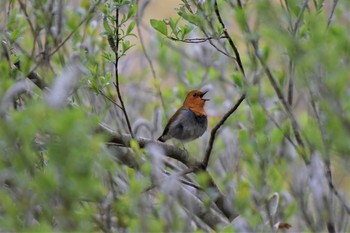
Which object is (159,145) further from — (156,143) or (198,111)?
(198,111)

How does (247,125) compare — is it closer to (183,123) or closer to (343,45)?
(183,123)

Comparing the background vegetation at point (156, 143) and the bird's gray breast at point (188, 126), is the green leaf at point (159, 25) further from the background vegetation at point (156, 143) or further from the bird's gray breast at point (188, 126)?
the bird's gray breast at point (188, 126)

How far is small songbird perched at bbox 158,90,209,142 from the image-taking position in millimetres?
5922

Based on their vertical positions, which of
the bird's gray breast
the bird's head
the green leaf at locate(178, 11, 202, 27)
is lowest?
the bird's gray breast

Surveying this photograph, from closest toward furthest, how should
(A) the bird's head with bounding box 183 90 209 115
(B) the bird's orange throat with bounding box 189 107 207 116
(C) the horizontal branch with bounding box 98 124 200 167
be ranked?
(C) the horizontal branch with bounding box 98 124 200 167 → (A) the bird's head with bounding box 183 90 209 115 → (B) the bird's orange throat with bounding box 189 107 207 116

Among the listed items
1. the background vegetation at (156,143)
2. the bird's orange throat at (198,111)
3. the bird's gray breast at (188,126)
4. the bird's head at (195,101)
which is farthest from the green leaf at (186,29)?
the bird's orange throat at (198,111)

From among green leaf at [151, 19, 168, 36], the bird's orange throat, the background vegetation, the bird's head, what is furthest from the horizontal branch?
the bird's orange throat

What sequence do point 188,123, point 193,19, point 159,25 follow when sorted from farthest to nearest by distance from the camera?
point 188,123, point 159,25, point 193,19

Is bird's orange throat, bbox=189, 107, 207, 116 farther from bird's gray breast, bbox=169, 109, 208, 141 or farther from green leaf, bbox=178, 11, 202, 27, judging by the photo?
green leaf, bbox=178, 11, 202, 27

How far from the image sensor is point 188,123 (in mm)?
5973

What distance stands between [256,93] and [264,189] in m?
0.46

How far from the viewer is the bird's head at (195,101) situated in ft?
19.3

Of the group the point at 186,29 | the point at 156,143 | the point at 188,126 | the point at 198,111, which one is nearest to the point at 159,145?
the point at 156,143

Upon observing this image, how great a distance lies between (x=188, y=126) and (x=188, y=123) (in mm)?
24
